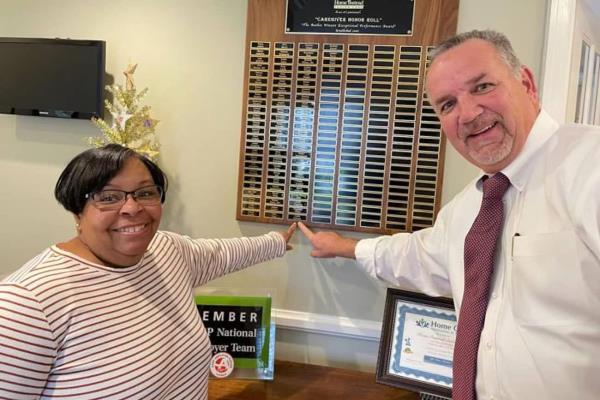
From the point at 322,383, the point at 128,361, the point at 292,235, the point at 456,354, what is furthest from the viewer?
the point at 292,235

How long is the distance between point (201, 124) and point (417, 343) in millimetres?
1093

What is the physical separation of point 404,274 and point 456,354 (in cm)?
36

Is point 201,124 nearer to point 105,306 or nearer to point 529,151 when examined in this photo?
point 105,306

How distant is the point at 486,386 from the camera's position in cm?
106

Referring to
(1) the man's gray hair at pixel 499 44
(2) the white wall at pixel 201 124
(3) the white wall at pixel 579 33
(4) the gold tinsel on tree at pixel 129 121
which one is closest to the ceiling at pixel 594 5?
(3) the white wall at pixel 579 33

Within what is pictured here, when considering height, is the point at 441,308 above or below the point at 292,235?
below

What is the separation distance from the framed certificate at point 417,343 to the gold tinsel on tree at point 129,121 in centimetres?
102

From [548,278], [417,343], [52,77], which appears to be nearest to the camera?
[548,278]

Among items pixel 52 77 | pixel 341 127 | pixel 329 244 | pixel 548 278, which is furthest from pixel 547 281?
pixel 52 77

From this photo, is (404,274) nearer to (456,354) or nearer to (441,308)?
(441,308)

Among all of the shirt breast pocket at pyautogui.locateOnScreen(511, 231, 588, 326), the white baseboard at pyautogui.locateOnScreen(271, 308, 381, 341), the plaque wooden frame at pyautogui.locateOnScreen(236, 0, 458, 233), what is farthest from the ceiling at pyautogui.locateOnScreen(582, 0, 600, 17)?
the white baseboard at pyautogui.locateOnScreen(271, 308, 381, 341)

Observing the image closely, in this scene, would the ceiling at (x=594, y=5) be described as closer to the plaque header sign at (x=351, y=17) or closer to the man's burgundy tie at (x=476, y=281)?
the plaque header sign at (x=351, y=17)

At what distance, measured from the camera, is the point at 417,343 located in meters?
1.55

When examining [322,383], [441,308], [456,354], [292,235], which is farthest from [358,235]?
[456,354]
